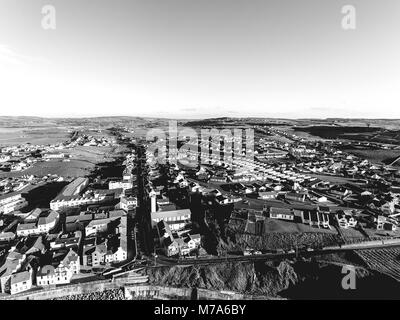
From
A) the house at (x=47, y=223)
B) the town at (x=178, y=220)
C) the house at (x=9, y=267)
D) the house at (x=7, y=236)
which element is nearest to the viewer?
the house at (x=9, y=267)

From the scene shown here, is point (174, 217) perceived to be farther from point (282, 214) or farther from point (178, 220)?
point (282, 214)

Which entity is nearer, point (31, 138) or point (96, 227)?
point (96, 227)

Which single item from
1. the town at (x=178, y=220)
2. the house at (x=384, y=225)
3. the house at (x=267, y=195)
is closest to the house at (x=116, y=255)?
the town at (x=178, y=220)

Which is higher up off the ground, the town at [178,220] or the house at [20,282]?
the town at [178,220]

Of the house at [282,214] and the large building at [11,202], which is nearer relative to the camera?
the house at [282,214]

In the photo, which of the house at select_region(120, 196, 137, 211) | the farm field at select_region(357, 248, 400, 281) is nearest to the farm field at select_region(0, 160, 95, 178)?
the house at select_region(120, 196, 137, 211)

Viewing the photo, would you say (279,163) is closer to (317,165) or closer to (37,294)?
(317,165)

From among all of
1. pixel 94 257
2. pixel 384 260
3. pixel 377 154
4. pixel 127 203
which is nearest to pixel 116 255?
pixel 94 257

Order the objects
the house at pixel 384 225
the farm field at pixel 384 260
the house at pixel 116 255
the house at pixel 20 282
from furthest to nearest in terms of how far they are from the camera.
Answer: the house at pixel 384 225, the house at pixel 116 255, the farm field at pixel 384 260, the house at pixel 20 282

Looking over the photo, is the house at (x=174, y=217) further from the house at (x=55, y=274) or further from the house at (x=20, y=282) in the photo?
the house at (x=20, y=282)
